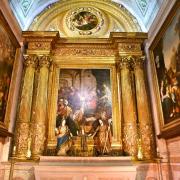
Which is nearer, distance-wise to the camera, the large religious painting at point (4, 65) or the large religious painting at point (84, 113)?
the large religious painting at point (4, 65)

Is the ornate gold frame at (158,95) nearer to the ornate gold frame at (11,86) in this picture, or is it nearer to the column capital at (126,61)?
the column capital at (126,61)

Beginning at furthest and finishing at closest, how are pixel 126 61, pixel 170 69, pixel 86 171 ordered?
pixel 126 61, pixel 170 69, pixel 86 171

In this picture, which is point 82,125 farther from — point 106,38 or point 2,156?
point 106,38

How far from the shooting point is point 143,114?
7.61 m

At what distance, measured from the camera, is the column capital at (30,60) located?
8.35 m

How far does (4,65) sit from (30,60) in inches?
63.4

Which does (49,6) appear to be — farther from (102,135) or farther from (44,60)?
(102,135)

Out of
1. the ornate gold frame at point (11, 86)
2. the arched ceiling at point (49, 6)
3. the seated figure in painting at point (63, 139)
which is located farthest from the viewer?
the arched ceiling at point (49, 6)

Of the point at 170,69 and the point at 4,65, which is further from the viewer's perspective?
the point at 4,65

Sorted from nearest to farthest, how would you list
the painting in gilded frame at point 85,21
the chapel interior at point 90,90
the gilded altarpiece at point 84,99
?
the chapel interior at point 90,90 < the gilded altarpiece at point 84,99 < the painting in gilded frame at point 85,21

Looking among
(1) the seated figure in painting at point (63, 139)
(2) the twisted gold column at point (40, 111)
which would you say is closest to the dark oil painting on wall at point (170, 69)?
(1) the seated figure in painting at point (63, 139)

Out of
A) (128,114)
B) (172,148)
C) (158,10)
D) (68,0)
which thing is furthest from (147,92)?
(68,0)

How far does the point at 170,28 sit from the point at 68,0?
16.7 feet

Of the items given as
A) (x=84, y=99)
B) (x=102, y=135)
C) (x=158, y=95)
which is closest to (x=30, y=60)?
(x=84, y=99)
